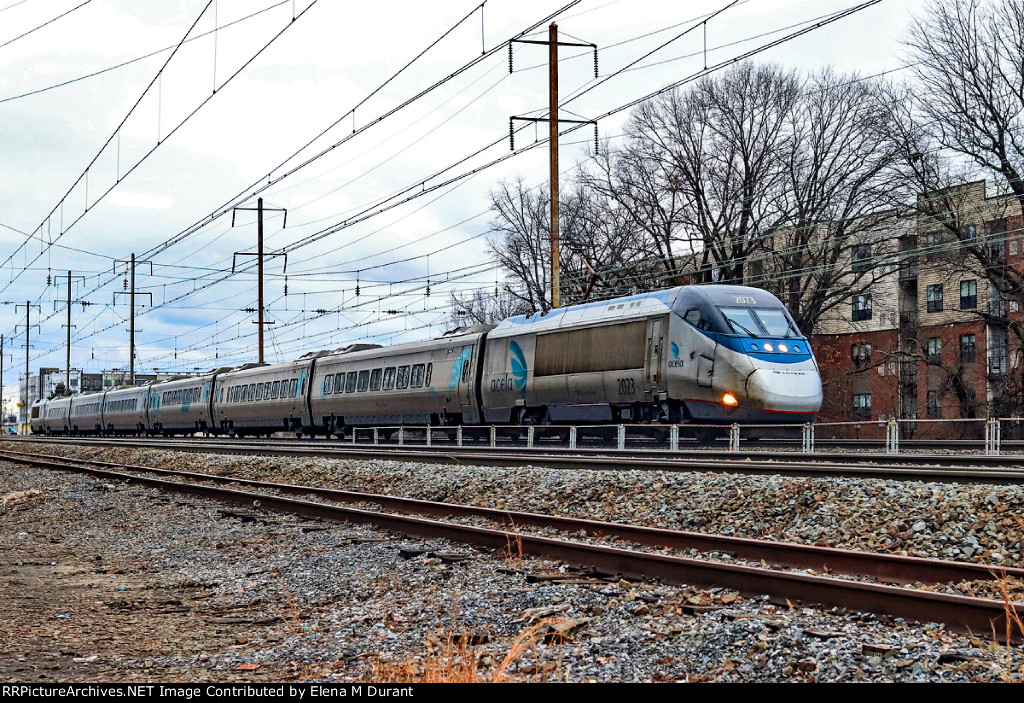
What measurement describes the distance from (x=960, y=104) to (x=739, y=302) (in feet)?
57.2

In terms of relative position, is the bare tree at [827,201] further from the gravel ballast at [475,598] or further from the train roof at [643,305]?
the gravel ballast at [475,598]

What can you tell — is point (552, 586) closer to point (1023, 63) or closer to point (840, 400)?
point (1023, 63)

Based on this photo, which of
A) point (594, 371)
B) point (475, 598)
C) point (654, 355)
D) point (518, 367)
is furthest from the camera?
point (518, 367)

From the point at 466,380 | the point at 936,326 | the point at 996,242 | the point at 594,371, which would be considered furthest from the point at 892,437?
the point at 936,326

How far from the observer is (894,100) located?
118 ft

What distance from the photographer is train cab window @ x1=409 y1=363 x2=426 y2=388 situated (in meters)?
31.1

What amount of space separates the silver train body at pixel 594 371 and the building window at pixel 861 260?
14.9 metres

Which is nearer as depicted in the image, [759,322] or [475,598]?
[475,598]

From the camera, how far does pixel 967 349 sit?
169ft

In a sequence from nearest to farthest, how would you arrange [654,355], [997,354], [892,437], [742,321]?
[892,437]
[742,321]
[654,355]
[997,354]

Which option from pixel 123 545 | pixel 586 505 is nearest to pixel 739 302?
pixel 586 505

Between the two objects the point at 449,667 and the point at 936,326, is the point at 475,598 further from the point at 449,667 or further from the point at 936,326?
the point at 936,326

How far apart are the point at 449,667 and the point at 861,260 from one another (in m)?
33.9

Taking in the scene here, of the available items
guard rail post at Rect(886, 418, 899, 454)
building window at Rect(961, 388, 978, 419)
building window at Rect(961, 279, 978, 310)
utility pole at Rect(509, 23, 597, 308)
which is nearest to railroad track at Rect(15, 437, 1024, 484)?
guard rail post at Rect(886, 418, 899, 454)
